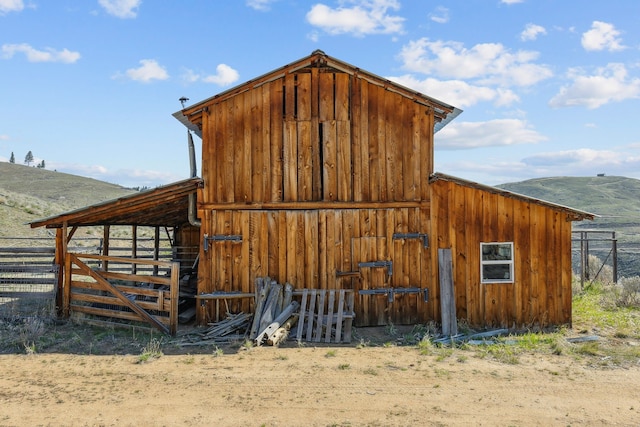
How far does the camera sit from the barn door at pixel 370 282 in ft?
43.2

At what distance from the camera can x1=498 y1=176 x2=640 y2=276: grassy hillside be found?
50.0 metres

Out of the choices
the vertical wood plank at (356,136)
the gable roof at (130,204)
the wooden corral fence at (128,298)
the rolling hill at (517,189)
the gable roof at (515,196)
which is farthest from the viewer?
the rolling hill at (517,189)

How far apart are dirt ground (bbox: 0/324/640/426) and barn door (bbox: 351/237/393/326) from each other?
6.77 feet

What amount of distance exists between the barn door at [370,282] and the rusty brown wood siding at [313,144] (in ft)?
4.53

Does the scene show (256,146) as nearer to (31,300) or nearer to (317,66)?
(317,66)

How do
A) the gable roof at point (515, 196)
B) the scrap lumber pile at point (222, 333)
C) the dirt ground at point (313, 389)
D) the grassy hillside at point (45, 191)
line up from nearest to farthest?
the dirt ground at point (313, 389), the scrap lumber pile at point (222, 333), the gable roof at point (515, 196), the grassy hillside at point (45, 191)

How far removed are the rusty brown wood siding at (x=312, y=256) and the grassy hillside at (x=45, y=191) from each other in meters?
32.5

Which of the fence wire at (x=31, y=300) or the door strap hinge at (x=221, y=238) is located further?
the fence wire at (x=31, y=300)

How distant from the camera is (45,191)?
76625 mm

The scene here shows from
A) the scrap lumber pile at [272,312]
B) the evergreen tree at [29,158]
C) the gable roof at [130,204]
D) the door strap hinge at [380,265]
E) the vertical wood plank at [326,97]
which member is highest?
the evergreen tree at [29,158]

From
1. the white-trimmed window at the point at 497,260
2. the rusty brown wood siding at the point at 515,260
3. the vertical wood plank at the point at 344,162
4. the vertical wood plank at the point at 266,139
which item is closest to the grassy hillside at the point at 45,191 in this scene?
the vertical wood plank at the point at 266,139

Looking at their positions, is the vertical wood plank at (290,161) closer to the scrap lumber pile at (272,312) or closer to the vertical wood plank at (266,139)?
the vertical wood plank at (266,139)

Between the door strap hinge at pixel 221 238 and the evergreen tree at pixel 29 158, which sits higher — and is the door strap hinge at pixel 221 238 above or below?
below

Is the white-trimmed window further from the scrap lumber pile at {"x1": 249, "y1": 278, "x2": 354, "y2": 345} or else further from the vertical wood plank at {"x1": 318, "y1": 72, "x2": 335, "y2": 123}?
the vertical wood plank at {"x1": 318, "y1": 72, "x2": 335, "y2": 123}
